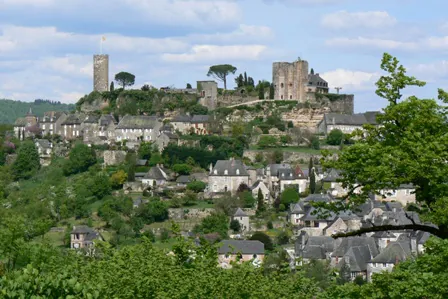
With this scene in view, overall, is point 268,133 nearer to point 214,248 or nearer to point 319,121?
point 319,121

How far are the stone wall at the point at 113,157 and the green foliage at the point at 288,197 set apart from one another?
16829 millimetres

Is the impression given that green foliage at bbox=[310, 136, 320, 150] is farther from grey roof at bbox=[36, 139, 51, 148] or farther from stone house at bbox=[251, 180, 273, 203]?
grey roof at bbox=[36, 139, 51, 148]

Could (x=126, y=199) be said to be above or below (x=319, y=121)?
below

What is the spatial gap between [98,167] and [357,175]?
67.3 m

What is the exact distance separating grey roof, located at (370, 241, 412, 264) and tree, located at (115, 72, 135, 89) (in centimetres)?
5040

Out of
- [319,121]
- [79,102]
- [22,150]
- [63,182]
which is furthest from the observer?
[79,102]

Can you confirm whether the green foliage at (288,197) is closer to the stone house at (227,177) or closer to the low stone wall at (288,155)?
the stone house at (227,177)

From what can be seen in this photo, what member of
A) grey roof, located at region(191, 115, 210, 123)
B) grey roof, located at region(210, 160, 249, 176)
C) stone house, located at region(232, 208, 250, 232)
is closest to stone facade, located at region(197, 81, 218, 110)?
grey roof, located at region(191, 115, 210, 123)

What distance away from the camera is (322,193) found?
75.1 metres

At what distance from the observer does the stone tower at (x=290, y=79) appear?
3812 inches

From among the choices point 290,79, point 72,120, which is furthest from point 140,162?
point 290,79

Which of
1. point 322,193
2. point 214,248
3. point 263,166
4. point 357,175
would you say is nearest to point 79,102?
point 263,166

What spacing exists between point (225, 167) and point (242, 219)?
922 cm

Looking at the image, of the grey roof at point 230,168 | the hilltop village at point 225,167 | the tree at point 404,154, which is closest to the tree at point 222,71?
the hilltop village at point 225,167
